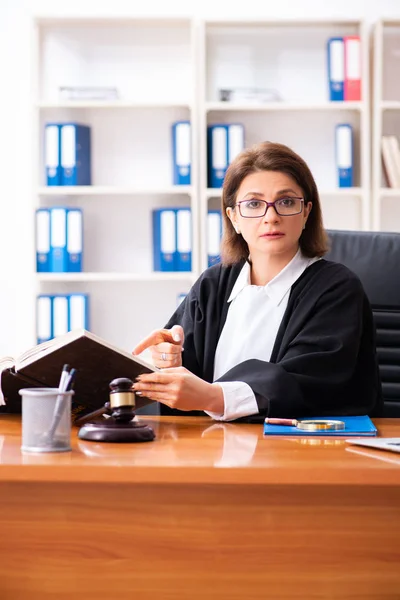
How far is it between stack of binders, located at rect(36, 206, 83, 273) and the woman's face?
215 cm

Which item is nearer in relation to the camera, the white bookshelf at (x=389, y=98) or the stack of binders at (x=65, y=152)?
the stack of binders at (x=65, y=152)

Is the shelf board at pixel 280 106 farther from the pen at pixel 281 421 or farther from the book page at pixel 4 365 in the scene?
the pen at pixel 281 421

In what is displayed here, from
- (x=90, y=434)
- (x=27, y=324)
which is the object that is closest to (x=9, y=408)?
(x=90, y=434)

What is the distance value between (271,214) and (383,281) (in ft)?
1.58

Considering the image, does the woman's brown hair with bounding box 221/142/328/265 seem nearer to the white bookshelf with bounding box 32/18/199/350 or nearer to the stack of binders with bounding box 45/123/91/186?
the stack of binders with bounding box 45/123/91/186

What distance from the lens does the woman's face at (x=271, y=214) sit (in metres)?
1.85

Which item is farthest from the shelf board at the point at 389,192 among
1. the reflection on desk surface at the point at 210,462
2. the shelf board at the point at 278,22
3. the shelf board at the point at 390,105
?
the reflection on desk surface at the point at 210,462

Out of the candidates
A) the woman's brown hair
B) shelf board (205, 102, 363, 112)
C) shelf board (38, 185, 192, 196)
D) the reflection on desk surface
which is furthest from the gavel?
shelf board (205, 102, 363, 112)

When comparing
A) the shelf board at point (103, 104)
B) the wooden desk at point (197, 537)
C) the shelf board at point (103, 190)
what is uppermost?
the shelf board at point (103, 104)

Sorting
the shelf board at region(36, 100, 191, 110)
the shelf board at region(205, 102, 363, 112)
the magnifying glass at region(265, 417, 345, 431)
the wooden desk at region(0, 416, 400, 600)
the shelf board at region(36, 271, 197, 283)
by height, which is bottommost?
the wooden desk at region(0, 416, 400, 600)

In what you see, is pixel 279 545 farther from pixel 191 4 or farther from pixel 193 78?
pixel 191 4

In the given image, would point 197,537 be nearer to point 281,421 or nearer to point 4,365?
point 281,421

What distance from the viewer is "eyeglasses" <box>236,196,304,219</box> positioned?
187 cm

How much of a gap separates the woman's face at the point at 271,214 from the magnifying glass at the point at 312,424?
52 centimetres
